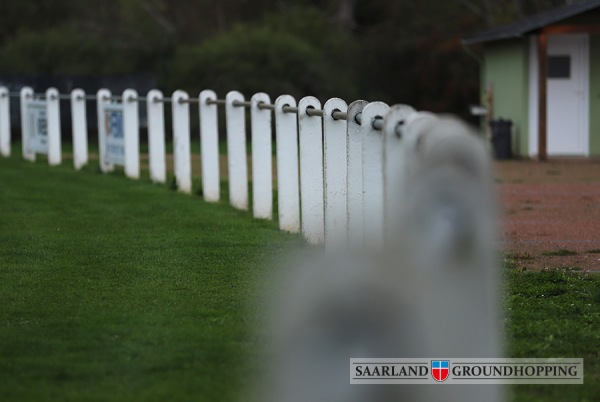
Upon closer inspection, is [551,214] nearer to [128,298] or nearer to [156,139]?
[156,139]

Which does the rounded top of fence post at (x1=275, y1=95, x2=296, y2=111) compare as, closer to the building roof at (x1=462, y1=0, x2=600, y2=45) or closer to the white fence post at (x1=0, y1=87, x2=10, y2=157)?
the white fence post at (x1=0, y1=87, x2=10, y2=157)

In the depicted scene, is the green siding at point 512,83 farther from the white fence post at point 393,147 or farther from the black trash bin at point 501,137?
the white fence post at point 393,147

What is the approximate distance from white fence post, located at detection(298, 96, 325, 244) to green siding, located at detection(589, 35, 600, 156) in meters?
14.6

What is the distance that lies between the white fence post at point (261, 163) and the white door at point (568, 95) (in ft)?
42.6

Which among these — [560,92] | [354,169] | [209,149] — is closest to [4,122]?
[209,149]

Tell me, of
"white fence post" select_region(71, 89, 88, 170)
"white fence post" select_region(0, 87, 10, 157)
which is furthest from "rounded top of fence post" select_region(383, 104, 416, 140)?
"white fence post" select_region(0, 87, 10, 157)

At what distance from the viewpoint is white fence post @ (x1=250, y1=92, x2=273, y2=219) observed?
12.6 meters

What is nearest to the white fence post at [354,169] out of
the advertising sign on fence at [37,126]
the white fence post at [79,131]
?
the white fence post at [79,131]

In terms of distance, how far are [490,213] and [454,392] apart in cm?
68

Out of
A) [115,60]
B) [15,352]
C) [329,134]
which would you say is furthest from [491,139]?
[15,352]

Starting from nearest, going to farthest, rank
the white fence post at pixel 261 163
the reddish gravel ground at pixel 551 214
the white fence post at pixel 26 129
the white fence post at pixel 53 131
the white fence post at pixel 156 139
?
the reddish gravel ground at pixel 551 214
the white fence post at pixel 261 163
the white fence post at pixel 156 139
the white fence post at pixel 53 131
the white fence post at pixel 26 129

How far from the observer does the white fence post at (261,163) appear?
1259 centimetres

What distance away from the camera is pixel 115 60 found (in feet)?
109

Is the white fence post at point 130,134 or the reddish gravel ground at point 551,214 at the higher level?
the white fence post at point 130,134
